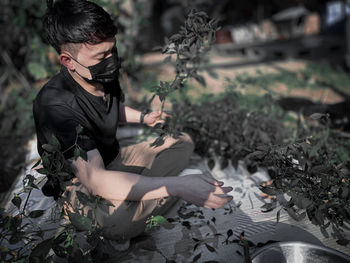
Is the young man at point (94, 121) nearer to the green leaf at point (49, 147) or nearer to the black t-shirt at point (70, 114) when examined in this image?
the black t-shirt at point (70, 114)

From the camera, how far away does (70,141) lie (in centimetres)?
145

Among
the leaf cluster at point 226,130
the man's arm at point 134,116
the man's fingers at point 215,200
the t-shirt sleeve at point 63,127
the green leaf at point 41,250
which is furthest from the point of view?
the leaf cluster at point 226,130

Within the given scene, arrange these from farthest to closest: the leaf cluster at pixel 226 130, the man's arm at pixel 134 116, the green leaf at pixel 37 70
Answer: the green leaf at pixel 37 70 → the leaf cluster at pixel 226 130 → the man's arm at pixel 134 116

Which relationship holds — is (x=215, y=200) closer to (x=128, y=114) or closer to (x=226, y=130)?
(x=128, y=114)

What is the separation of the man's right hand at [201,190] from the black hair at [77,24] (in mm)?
899

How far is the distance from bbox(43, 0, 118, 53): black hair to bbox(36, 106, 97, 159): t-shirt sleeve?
15.3 inches

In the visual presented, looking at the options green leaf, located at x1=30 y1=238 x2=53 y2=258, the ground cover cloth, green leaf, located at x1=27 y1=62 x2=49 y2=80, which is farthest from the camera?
green leaf, located at x1=27 y1=62 x2=49 y2=80

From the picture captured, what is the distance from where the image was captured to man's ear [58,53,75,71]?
1546mm

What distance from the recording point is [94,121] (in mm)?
1746

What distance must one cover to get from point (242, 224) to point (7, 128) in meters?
3.62

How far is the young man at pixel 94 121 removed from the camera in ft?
4.69

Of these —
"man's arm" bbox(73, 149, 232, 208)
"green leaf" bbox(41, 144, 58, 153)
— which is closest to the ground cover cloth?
"man's arm" bbox(73, 149, 232, 208)

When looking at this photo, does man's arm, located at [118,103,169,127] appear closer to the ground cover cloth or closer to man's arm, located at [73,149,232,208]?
the ground cover cloth

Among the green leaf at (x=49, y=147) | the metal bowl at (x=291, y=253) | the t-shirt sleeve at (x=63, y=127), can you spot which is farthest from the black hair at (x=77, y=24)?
the metal bowl at (x=291, y=253)
